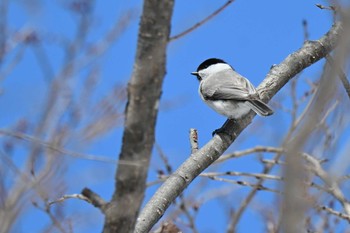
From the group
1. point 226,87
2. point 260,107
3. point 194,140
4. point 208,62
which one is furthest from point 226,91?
point 194,140

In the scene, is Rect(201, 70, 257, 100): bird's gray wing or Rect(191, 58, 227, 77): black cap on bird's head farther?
Rect(191, 58, 227, 77): black cap on bird's head

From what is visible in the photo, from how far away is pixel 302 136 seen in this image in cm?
110

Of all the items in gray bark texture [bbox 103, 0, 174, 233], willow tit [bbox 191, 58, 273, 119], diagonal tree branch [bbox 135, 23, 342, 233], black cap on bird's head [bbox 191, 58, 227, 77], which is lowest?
gray bark texture [bbox 103, 0, 174, 233]

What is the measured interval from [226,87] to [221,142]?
1.57m

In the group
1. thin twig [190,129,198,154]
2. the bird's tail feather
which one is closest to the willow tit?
the bird's tail feather

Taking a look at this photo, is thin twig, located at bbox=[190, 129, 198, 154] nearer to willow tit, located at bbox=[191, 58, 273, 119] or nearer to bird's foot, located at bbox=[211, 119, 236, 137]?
bird's foot, located at bbox=[211, 119, 236, 137]

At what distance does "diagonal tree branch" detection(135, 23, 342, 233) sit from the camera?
2.49 metres

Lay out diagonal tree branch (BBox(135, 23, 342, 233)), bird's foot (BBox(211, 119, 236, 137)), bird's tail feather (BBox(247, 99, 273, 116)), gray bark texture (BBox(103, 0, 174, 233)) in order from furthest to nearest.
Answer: bird's tail feather (BBox(247, 99, 273, 116)), bird's foot (BBox(211, 119, 236, 137)), diagonal tree branch (BBox(135, 23, 342, 233)), gray bark texture (BBox(103, 0, 174, 233))

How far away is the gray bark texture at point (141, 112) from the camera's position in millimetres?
1501

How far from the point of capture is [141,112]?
152 centimetres

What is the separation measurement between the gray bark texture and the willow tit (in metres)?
2.12

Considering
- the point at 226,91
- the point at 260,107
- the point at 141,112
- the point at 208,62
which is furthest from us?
the point at 208,62

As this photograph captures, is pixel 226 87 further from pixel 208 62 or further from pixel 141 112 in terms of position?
pixel 141 112

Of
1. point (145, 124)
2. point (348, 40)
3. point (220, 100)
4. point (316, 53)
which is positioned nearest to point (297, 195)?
point (348, 40)
